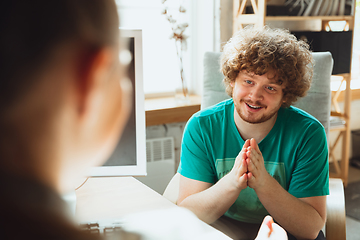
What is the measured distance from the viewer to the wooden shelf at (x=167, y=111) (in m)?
2.08

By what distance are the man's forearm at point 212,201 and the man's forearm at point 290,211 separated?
92mm

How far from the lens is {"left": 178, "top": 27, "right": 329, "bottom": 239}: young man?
3.60ft

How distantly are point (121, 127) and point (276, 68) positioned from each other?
3.49ft

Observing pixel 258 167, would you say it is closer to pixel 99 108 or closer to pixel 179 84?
pixel 99 108

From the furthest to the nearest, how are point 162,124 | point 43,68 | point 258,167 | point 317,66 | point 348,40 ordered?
point 348,40
point 162,124
point 317,66
point 258,167
point 43,68

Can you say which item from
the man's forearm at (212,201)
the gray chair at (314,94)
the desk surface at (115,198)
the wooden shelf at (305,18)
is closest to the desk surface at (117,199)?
the desk surface at (115,198)

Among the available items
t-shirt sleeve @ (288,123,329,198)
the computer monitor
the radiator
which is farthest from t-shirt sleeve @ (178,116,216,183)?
the radiator

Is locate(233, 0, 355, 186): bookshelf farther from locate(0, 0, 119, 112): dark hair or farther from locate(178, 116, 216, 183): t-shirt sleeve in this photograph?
locate(0, 0, 119, 112): dark hair

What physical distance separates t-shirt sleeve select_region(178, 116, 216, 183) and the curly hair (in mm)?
228

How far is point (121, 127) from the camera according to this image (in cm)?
16

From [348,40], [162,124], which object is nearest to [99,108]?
[162,124]

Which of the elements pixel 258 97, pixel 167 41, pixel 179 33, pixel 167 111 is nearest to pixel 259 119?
pixel 258 97

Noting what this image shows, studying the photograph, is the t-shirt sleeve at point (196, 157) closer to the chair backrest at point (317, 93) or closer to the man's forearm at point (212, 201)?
the man's forearm at point (212, 201)

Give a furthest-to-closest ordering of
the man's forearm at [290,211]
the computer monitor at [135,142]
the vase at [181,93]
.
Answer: the vase at [181,93] < the man's forearm at [290,211] < the computer monitor at [135,142]
